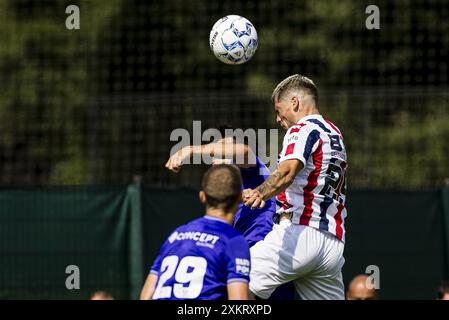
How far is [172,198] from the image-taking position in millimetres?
11578

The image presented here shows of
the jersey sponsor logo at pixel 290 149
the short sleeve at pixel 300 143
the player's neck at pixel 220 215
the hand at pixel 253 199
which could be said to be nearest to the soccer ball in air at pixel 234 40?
the short sleeve at pixel 300 143

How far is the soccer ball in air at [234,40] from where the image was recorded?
8.18m

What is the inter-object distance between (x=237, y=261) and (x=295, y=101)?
74.1 inches

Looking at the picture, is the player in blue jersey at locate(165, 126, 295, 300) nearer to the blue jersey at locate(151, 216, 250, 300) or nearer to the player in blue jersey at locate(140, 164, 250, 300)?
the player in blue jersey at locate(140, 164, 250, 300)

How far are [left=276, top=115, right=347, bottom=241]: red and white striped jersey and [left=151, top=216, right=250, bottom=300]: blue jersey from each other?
4.10ft

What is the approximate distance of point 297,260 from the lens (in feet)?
22.9

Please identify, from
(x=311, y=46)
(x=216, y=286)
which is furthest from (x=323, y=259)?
(x=311, y=46)

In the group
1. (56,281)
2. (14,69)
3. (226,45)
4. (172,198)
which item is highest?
(14,69)

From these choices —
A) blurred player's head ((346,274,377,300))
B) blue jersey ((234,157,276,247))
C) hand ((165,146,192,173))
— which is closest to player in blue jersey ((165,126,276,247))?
blue jersey ((234,157,276,247))

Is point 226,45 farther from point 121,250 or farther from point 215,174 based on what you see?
point 121,250

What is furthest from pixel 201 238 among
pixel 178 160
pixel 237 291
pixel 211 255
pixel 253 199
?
pixel 178 160

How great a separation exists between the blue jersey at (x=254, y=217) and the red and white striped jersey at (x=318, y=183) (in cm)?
54

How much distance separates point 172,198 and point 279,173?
492 centimetres

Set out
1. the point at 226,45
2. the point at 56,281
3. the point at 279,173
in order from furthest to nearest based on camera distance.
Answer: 1. the point at 56,281
2. the point at 226,45
3. the point at 279,173
